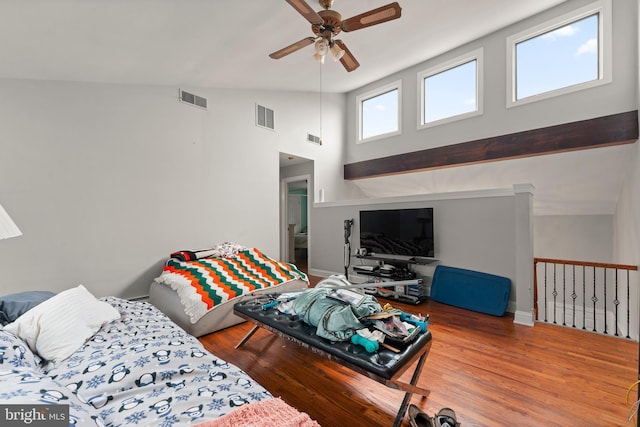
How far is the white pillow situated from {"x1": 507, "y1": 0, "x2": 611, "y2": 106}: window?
5374 mm

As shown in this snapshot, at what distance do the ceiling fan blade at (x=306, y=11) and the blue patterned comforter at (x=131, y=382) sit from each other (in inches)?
94.5

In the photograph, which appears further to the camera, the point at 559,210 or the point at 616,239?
the point at 559,210

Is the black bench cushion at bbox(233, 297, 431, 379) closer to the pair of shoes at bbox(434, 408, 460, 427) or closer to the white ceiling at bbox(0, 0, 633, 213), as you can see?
the pair of shoes at bbox(434, 408, 460, 427)

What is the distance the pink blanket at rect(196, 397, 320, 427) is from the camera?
0.90m

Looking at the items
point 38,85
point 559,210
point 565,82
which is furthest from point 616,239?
point 38,85

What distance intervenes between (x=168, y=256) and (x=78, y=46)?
238 centimetres

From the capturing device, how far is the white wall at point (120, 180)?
2582 millimetres

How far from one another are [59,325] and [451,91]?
558cm

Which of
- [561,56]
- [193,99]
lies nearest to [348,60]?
[193,99]

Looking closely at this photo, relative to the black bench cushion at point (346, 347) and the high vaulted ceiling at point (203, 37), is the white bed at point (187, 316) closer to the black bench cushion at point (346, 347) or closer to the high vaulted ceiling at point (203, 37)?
the black bench cushion at point (346, 347)

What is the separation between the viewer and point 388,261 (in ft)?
14.0

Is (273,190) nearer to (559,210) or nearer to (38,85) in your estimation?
(38,85)

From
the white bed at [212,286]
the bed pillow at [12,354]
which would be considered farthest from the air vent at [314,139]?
the bed pillow at [12,354]

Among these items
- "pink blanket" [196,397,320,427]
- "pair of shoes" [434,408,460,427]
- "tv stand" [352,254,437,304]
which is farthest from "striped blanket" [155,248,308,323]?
"pair of shoes" [434,408,460,427]
